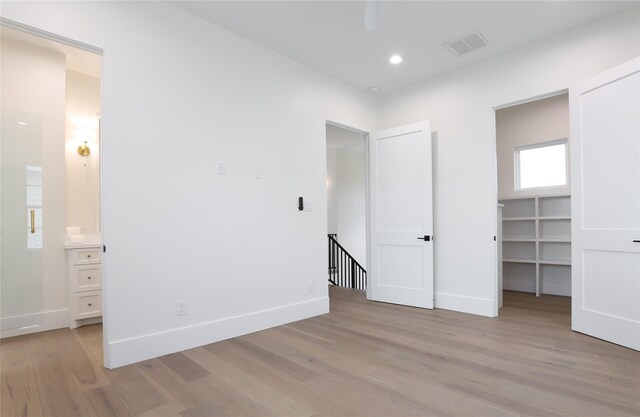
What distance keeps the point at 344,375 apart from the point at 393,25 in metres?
3.06

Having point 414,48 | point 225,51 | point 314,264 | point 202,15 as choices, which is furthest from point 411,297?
point 202,15

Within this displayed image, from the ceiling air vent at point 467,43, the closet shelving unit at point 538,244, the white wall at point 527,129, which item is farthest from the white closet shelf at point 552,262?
the ceiling air vent at point 467,43

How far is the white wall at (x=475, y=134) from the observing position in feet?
11.0

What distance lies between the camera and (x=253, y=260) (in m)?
3.33

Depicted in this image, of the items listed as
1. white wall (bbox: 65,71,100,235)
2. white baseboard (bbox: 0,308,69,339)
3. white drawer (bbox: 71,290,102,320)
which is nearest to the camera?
white baseboard (bbox: 0,308,69,339)

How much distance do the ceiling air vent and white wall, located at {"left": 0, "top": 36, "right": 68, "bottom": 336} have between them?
4220 millimetres

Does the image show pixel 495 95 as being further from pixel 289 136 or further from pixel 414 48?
pixel 289 136

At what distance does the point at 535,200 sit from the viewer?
16.3ft

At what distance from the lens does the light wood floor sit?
6.16 feet

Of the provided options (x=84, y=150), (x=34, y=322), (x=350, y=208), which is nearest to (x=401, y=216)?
(x=84, y=150)

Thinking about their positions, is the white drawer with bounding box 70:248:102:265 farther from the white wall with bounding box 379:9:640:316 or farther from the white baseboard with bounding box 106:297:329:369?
the white wall with bounding box 379:9:640:316

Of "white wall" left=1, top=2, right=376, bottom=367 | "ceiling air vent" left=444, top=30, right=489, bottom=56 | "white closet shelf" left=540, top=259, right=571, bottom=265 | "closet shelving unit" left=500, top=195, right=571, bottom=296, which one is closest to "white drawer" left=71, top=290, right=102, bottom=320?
"white wall" left=1, top=2, right=376, bottom=367

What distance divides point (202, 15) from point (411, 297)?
3.84 metres

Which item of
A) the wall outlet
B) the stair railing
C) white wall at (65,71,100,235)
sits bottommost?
the stair railing
